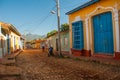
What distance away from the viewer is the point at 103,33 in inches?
463

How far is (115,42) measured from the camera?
1054 centimetres

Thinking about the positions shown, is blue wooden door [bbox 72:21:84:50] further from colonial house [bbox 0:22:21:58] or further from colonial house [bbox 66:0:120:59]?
colonial house [bbox 0:22:21:58]

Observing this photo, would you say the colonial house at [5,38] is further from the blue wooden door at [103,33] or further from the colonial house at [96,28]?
the blue wooden door at [103,33]

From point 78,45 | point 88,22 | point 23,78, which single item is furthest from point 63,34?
point 23,78

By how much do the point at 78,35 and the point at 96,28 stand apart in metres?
2.33

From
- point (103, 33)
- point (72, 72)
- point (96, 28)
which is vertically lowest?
point (72, 72)

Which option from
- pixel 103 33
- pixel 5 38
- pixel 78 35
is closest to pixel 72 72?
pixel 103 33

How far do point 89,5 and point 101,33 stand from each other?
7.24 ft

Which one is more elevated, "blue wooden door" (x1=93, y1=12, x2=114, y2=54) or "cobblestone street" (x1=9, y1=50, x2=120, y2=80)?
"blue wooden door" (x1=93, y1=12, x2=114, y2=54)

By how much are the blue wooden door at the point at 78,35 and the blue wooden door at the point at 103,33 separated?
4.73 feet

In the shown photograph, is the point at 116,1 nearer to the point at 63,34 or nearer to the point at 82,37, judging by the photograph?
the point at 82,37

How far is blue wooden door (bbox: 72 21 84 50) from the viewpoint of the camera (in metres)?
13.9

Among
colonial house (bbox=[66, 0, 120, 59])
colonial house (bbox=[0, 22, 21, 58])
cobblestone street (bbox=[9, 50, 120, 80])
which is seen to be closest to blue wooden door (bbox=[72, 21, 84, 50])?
colonial house (bbox=[66, 0, 120, 59])

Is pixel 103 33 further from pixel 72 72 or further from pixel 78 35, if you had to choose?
pixel 72 72
